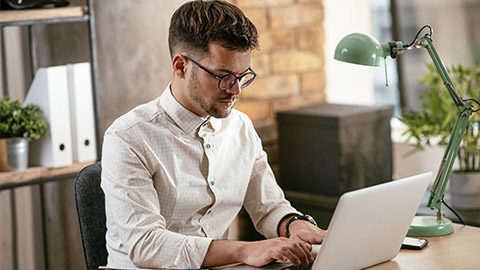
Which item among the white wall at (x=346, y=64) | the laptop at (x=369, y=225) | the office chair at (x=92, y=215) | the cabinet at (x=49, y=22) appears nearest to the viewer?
the laptop at (x=369, y=225)

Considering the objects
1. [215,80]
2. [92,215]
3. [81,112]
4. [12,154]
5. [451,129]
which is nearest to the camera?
[215,80]

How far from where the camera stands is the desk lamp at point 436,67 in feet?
6.57

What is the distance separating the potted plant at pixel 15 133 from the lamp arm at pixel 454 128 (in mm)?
1335

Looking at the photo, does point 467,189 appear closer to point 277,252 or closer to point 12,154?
point 277,252

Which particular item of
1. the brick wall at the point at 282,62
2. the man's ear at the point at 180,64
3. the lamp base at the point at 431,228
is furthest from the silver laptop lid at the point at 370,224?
the brick wall at the point at 282,62

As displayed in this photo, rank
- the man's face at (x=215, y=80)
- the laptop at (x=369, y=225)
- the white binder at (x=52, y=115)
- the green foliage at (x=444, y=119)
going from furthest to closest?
1. the green foliage at (x=444, y=119)
2. the white binder at (x=52, y=115)
3. the man's face at (x=215, y=80)
4. the laptop at (x=369, y=225)

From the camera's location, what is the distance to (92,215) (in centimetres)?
209

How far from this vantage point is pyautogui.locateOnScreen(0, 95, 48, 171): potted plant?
8.66 ft

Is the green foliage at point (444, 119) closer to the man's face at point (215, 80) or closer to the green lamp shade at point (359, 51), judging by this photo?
the green lamp shade at point (359, 51)

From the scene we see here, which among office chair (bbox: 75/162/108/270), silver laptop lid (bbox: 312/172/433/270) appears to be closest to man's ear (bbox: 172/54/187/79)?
office chair (bbox: 75/162/108/270)

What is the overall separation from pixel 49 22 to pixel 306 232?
1257mm

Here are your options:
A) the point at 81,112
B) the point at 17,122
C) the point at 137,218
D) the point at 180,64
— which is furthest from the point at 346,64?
the point at 137,218

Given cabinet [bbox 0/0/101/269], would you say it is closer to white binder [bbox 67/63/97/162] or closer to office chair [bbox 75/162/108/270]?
white binder [bbox 67/63/97/162]

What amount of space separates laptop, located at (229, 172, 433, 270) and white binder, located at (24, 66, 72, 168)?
1.17m
